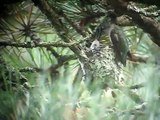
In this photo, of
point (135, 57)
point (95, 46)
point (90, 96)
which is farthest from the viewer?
point (135, 57)

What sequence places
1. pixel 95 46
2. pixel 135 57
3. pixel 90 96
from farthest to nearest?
pixel 135 57, pixel 95 46, pixel 90 96

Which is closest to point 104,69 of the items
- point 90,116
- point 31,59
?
point 90,116

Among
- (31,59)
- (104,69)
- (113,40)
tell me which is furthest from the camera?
(31,59)

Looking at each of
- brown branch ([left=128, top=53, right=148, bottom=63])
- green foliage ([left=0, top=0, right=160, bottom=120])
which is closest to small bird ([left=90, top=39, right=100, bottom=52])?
green foliage ([left=0, top=0, right=160, bottom=120])

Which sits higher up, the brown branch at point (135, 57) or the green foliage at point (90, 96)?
the green foliage at point (90, 96)

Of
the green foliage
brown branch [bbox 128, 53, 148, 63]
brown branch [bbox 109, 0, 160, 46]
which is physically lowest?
brown branch [bbox 128, 53, 148, 63]

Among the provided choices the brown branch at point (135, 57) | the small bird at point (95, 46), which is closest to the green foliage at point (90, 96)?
the small bird at point (95, 46)

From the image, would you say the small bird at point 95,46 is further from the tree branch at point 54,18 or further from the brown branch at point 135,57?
the brown branch at point 135,57

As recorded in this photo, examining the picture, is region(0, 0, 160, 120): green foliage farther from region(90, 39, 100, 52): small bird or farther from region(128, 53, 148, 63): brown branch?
region(128, 53, 148, 63): brown branch

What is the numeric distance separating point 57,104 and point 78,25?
0.33 meters

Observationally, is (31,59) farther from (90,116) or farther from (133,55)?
(90,116)

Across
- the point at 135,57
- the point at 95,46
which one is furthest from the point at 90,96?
the point at 135,57

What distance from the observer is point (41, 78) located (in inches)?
13.2

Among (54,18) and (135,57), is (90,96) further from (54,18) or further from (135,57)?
(135,57)
